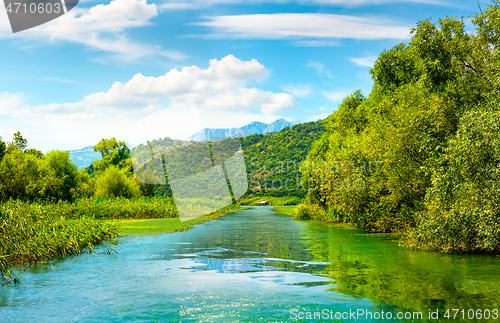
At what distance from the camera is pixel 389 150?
21938 millimetres

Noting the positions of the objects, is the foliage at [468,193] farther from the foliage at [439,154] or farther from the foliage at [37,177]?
the foliage at [37,177]

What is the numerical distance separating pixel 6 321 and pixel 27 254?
764 cm

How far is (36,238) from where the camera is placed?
16047 millimetres

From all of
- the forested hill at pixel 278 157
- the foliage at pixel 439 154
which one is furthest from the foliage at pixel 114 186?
the forested hill at pixel 278 157

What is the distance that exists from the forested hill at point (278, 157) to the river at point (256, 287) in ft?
307

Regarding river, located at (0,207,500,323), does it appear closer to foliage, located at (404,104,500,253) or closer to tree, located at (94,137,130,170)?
foliage, located at (404,104,500,253)

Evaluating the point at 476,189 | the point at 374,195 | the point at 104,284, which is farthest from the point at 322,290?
the point at 374,195

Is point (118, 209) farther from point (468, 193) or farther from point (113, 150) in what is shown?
point (113, 150)

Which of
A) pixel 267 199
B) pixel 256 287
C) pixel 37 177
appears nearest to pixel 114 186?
pixel 37 177

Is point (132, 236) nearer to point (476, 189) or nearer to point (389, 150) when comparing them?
point (389, 150)

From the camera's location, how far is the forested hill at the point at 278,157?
116100 millimetres

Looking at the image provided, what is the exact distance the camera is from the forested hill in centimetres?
11610

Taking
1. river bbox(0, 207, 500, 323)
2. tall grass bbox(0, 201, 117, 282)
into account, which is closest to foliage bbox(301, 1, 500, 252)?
river bbox(0, 207, 500, 323)

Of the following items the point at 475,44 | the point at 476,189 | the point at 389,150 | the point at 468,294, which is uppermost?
the point at 475,44
